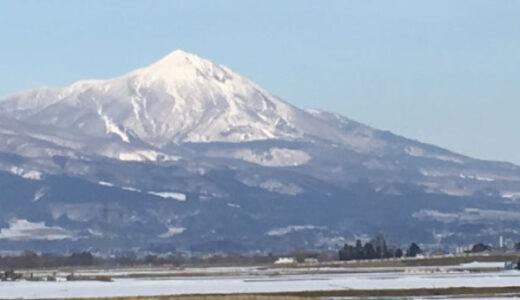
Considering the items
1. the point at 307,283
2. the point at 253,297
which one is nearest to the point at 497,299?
the point at 253,297

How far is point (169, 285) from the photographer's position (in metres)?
114

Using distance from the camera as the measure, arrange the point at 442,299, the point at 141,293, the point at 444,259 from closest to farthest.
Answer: the point at 442,299, the point at 141,293, the point at 444,259

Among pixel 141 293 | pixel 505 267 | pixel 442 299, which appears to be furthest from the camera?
pixel 505 267

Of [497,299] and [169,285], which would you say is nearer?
[497,299]

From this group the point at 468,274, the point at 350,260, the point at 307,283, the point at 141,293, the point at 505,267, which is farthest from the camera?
the point at 350,260

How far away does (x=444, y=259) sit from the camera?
182 metres

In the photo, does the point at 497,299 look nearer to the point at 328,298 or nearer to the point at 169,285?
the point at 328,298

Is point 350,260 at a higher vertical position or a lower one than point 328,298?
higher

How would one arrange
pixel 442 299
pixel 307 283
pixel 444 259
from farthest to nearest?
pixel 444 259 < pixel 307 283 < pixel 442 299

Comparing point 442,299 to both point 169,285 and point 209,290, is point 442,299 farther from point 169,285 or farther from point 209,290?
point 169,285

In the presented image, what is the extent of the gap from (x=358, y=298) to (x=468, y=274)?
3906 cm

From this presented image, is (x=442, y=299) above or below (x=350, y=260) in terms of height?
below

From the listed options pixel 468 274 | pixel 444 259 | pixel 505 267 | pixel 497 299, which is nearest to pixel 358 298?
pixel 497 299

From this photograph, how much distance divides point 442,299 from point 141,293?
18613 millimetres
